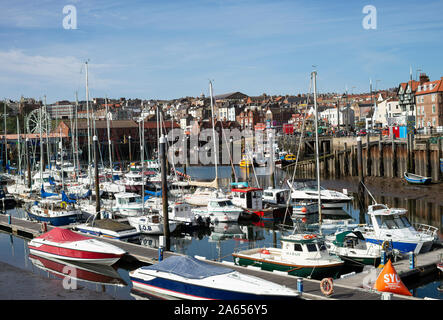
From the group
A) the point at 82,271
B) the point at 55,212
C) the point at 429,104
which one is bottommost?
the point at 82,271

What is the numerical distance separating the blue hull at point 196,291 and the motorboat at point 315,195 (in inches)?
825

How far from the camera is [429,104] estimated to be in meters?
72.9

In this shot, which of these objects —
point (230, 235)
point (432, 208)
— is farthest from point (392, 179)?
point (230, 235)

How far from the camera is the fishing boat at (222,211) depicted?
35.4 meters

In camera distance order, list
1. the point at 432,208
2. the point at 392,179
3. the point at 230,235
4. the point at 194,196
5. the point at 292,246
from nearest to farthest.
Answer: the point at 292,246 → the point at 230,235 → the point at 432,208 → the point at 194,196 → the point at 392,179

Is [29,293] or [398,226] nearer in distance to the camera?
[29,293]

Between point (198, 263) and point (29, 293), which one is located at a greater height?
point (198, 263)

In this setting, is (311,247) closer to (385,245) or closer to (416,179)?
(385,245)

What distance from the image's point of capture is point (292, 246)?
67.9 feet

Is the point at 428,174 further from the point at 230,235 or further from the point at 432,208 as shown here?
the point at 230,235

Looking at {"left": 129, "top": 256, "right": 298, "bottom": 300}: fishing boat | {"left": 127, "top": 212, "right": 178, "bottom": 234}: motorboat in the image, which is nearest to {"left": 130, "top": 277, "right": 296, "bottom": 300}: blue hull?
{"left": 129, "top": 256, "right": 298, "bottom": 300}: fishing boat

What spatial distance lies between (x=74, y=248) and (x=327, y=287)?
12.9 metres

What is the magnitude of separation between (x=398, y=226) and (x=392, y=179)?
26461mm

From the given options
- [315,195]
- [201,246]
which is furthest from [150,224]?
[315,195]
